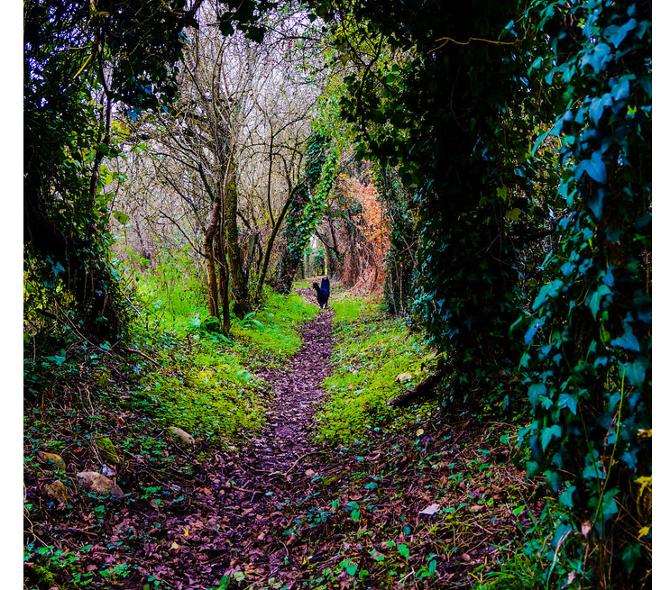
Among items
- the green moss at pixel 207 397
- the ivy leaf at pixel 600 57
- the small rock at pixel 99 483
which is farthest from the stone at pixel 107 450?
the ivy leaf at pixel 600 57

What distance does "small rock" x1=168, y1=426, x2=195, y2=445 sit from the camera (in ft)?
18.0

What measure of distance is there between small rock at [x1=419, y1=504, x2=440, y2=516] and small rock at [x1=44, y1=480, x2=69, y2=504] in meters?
2.79

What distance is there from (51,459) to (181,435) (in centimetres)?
161

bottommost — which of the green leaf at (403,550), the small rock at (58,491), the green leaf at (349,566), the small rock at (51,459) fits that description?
the green leaf at (349,566)

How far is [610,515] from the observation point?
196cm

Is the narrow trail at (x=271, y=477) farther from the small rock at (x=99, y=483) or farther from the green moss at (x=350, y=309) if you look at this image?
the green moss at (x=350, y=309)

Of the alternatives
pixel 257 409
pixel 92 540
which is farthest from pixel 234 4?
pixel 257 409

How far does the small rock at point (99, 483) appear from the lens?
13.3ft

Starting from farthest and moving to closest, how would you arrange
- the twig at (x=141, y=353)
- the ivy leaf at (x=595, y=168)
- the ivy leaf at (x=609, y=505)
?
the twig at (x=141, y=353) < the ivy leaf at (x=609, y=505) < the ivy leaf at (x=595, y=168)

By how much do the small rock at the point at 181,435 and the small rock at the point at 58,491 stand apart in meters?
1.69

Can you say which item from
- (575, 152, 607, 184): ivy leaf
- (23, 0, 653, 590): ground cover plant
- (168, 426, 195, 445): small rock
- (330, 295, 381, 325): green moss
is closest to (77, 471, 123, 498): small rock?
(23, 0, 653, 590): ground cover plant

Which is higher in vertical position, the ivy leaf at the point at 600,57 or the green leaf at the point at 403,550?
the ivy leaf at the point at 600,57

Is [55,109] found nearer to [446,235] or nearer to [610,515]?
[446,235]

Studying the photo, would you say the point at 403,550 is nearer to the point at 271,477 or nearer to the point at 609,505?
the point at 609,505
